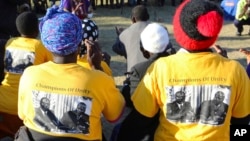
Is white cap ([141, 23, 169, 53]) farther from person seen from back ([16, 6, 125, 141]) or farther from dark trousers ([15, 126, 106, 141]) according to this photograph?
dark trousers ([15, 126, 106, 141])

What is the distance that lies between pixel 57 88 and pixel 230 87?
1.04 meters

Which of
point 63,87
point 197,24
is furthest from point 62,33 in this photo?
point 197,24

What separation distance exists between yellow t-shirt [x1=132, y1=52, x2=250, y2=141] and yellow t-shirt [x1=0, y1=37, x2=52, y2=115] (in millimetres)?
1901

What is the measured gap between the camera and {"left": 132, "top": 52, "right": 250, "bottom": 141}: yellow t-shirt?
9.04 feet

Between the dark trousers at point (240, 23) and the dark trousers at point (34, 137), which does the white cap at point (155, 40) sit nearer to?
the dark trousers at point (34, 137)

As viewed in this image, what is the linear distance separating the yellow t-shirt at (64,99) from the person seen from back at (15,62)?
157cm

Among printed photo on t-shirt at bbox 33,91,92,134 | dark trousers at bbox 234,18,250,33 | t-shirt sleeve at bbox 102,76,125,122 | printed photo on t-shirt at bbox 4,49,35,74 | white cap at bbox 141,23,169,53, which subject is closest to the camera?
printed photo on t-shirt at bbox 33,91,92,134

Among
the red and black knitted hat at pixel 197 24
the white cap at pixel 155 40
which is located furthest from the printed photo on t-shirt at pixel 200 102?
the white cap at pixel 155 40

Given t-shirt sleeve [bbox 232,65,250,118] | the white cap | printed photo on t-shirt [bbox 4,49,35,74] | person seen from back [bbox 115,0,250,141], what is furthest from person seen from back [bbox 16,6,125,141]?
printed photo on t-shirt [bbox 4,49,35,74]

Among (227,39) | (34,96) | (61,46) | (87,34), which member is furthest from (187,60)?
(227,39)

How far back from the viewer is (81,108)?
283 centimetres

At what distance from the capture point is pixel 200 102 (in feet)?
9.09

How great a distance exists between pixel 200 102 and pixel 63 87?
0.83 meters

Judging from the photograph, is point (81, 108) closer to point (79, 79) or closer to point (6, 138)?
point (79, 79)
